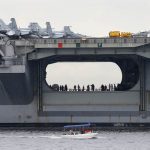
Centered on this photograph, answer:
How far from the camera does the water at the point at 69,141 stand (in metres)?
97.3

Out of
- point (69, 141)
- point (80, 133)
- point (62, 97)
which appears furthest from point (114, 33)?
point (69, 141)

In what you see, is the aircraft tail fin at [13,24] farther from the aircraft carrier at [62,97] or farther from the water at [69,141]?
the water at [69,141]

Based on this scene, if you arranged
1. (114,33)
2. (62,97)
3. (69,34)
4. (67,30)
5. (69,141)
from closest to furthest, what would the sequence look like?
(69,141), (114,33), (62,97), (69,34), (67,30)

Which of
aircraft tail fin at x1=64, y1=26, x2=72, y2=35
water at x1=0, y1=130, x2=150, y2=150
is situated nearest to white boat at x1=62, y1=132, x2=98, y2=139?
water at x1=0, y1=130, x2=150, y2=150

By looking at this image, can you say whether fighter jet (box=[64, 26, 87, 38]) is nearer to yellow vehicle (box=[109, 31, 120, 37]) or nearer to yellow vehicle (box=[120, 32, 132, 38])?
yellow vehicle (box=[109, 31, 120, 37])

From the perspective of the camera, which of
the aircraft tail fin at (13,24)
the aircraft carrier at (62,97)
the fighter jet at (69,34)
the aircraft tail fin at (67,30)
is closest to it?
the aircraft carrier at (62,97)

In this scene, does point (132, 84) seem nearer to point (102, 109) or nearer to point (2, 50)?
point (102, 109)

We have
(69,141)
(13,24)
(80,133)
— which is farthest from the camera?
(13,24)

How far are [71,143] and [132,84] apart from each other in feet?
62.1

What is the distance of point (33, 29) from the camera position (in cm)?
12606

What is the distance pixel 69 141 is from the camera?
106 meters

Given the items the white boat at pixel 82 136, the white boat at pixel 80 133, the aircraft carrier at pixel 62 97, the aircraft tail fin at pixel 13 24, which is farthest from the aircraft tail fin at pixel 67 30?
the white boat at pixel 82 136

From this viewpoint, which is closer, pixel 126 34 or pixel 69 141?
pixel 69 141

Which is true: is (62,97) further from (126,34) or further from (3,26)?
(3,26)
